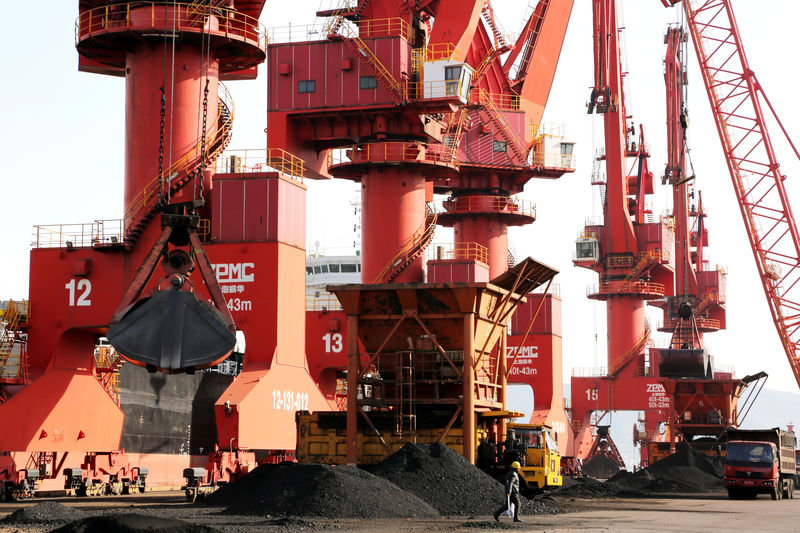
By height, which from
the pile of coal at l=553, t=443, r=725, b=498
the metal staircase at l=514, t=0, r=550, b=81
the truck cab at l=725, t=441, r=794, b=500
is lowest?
the pile of coal at l=553, t=443, r=725, b=498

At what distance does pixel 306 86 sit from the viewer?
44594 millimetres

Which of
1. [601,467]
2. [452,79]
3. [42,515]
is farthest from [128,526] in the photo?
[601,467]

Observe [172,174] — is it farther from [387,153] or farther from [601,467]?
[601,467]

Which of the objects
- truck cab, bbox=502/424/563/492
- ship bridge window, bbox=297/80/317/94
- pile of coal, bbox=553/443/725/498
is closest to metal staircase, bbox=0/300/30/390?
ship bridge window, bbox=297/80/317/94

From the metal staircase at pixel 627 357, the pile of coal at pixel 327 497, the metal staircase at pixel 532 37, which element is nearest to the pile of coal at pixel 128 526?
the pile of coal at pixel 327 497

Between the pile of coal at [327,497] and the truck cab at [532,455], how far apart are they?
5.27 metres

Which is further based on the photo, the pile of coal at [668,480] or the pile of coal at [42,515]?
the pile of coal at [668,480]

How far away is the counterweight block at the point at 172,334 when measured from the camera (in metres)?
24.0

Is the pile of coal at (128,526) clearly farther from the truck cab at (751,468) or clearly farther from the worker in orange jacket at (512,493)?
the truck cab at (751,468)

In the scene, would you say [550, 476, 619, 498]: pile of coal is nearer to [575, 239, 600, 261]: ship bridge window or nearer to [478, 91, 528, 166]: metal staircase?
[478, 91, 528, 166]: metal staircase

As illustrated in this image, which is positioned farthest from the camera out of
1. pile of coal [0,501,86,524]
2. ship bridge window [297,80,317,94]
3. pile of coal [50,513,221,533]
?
ship bridge window [297,80,317,94]

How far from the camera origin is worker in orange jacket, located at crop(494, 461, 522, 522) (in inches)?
960

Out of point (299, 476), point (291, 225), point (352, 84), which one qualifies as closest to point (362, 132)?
point (352, 84)

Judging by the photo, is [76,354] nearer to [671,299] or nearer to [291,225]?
[291,225]
